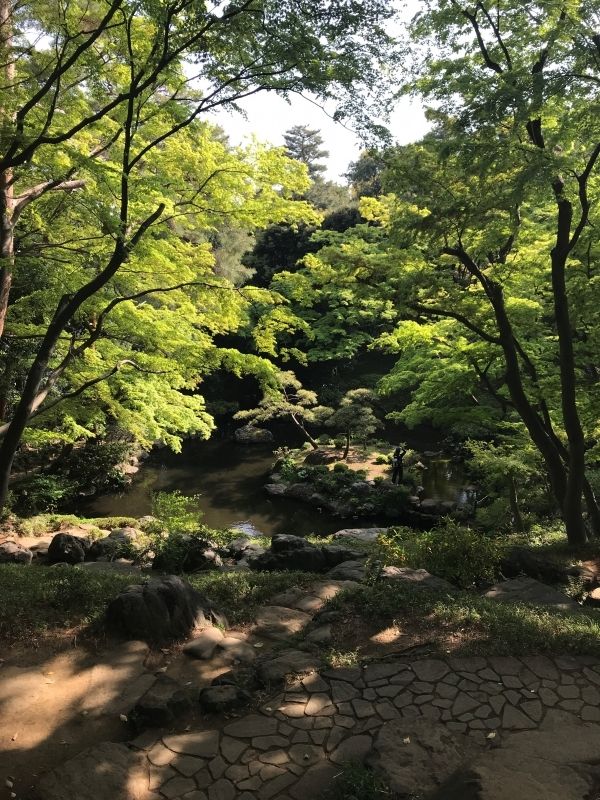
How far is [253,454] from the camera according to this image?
24.2 meters

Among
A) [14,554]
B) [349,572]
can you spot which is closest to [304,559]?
[349,572]

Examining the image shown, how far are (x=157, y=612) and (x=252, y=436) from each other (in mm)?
21017

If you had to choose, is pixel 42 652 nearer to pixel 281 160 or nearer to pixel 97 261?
pixel 97 261

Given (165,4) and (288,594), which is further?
(288,594)

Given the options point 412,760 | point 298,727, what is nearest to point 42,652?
point 298,727

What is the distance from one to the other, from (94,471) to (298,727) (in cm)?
1495

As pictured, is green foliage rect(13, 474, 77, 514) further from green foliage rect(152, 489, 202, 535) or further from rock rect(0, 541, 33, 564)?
green foliage rect(152, 489, 202, 535)

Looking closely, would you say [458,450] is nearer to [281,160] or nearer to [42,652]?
[281,160]

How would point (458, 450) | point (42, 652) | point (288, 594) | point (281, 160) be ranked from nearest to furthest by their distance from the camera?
point (42, 652), point (288, 594), point (281, 160), point (458, 450)

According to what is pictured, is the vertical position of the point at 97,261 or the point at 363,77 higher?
the point at 363,77

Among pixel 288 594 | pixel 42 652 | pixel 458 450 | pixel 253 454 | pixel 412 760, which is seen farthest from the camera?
pixel 253 454

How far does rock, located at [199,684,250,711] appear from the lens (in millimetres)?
4008

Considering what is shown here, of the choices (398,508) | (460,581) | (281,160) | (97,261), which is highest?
(281,160)

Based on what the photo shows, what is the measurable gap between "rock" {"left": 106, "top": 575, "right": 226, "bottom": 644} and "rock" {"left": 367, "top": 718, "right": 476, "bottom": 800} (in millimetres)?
2261
